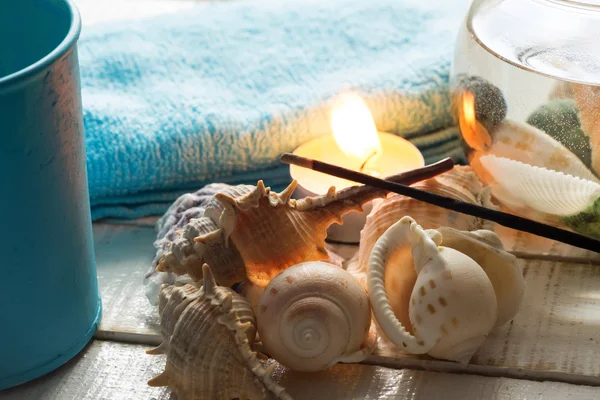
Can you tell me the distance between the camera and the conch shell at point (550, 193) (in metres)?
0.60

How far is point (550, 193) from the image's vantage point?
612mm

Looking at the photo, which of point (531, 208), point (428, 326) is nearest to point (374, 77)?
point (531, 208)

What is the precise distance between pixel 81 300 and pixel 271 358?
14 cm

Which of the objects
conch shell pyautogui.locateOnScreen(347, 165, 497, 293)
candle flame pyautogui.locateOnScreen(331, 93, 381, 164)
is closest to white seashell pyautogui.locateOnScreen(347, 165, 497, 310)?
conch shell pyautogui.locateOnScreen(347, 165, 497, 293)

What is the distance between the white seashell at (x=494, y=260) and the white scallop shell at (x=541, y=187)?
104 millimetres

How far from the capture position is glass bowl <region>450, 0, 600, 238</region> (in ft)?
1.93

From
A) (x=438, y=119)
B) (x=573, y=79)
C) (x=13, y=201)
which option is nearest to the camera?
(x=13, y=201)

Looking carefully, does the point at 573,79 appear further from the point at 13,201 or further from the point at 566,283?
the point at 13,201

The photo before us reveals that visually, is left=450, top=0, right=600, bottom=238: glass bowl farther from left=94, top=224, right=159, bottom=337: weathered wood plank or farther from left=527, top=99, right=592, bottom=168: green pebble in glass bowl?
left=94, top=224, right=159, bottom=337: weathered wood plank

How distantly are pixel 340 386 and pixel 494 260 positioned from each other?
0.13 metres

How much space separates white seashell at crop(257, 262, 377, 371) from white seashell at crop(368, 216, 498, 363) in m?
0.02

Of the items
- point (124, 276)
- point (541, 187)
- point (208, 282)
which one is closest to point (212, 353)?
point (208, 282)

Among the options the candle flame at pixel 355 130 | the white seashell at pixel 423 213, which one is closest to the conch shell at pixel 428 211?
the white seashell at pixel 423 213

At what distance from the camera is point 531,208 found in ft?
2.09
